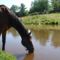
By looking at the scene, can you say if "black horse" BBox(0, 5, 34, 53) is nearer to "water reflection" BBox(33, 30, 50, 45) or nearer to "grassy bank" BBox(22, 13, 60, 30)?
"water reflection" BBox(33, 30, 50, 45)

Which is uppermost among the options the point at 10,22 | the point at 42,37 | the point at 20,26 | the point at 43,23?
the point at 10,22

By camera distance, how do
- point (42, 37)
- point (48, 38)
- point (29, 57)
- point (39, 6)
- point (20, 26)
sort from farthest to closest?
point (39, 6) → point (42, 37) → point (48, 38) → point (20, 26) → point (29, 57)

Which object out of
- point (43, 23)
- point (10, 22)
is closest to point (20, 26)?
point (10, 22)

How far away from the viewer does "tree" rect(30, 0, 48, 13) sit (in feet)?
163

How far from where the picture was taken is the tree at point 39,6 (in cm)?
4976

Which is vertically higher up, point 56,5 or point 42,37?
point 56,5

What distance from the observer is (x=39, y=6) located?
51438 mm

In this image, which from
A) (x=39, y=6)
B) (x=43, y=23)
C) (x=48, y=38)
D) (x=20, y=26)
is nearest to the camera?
(x=20, y=26)

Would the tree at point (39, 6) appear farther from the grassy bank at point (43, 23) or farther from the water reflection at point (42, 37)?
the water reflection at point (42, 37)

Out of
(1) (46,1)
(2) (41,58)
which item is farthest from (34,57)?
(1) (46,1)

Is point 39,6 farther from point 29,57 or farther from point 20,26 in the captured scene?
point 29,57

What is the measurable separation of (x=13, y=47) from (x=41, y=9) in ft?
132

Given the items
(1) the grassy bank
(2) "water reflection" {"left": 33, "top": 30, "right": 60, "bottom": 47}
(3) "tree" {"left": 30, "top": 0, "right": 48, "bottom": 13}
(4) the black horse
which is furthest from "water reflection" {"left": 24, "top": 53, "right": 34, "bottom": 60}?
(3) "tree" {"left": 30, "top": 0, "right": 48, "bottom": 13}

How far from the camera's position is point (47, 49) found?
9703 millimetres
